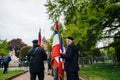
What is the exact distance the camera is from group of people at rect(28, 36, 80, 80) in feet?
35.2

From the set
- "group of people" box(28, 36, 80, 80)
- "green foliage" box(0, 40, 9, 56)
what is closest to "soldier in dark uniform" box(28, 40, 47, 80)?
"group of people" box(28, 36, 80, 80)

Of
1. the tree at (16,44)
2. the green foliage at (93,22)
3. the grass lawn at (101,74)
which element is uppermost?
the tree at (16,44)

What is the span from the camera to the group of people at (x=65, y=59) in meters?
10.7

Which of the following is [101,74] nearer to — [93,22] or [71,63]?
[93,22]

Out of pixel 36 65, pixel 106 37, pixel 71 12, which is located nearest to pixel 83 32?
pixel 106 37

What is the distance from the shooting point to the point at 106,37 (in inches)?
1352

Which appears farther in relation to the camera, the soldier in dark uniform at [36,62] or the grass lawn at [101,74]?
the grass lawn at [101,74]

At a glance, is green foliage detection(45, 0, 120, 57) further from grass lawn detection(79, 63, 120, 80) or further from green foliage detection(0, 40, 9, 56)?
green foliage detection(0, 40, 9, 56)

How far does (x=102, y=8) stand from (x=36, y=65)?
20.1 m

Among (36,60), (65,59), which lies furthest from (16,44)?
(65,59)

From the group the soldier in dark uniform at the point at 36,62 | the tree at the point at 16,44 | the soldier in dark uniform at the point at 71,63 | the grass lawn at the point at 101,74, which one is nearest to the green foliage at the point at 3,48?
the tree at the point at 16,44

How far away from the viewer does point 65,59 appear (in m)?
10.8

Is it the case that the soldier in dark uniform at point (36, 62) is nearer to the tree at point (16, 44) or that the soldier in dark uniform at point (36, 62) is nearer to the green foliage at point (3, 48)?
the green foliage at point (3, 48)

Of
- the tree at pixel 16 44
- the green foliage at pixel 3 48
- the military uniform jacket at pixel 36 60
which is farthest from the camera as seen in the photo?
the tree at pixel 16 44
